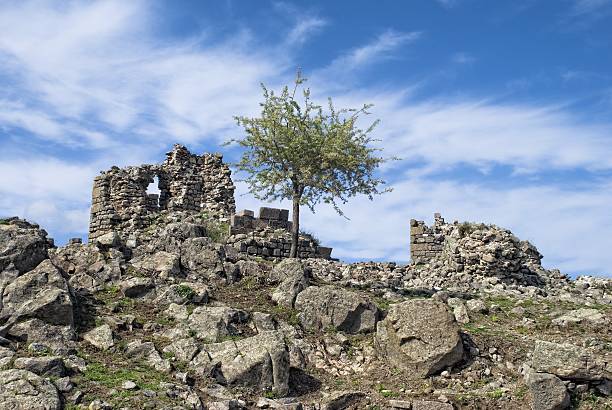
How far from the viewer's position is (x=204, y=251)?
22531mm

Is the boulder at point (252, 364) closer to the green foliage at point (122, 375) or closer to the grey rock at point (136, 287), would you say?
the green foliage at point (122, 375)

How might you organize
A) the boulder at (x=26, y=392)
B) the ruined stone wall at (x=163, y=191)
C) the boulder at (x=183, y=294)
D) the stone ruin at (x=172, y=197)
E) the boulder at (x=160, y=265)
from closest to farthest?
1. the boulder at (x=26, y=392)
2. the boulder at (x=183, y=294)
3. the boulder at (x=160, y=265)
4. the stone ruin at (x=172, y=197)
5. the ruined stone wall at (x=163, y=191)

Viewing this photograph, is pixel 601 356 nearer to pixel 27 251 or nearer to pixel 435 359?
pixel 435 359

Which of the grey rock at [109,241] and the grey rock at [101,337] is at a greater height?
the grey rock at [109,241]

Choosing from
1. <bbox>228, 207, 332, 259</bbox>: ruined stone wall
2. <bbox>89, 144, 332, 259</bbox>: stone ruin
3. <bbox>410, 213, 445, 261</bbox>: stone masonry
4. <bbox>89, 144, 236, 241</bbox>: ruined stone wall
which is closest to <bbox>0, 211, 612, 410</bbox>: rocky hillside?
<bbox>228, 207, 332, 259</bbox>: ruined stone wall

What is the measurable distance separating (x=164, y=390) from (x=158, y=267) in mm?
7516

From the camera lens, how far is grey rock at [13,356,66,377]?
1425 centimetres

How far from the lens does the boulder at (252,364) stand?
1529 centimetres

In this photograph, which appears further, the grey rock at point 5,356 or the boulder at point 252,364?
the boulder at point 252,364

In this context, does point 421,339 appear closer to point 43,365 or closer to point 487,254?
point 43,365

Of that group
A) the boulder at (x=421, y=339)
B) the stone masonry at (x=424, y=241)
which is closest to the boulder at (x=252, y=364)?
the boulder at (x=421, y=339)

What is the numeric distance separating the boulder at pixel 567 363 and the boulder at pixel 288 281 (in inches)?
278

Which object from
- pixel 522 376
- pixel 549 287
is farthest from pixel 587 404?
pixel 549 287

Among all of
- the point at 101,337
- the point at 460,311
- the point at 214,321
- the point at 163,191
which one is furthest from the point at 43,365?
the point at 163,191
